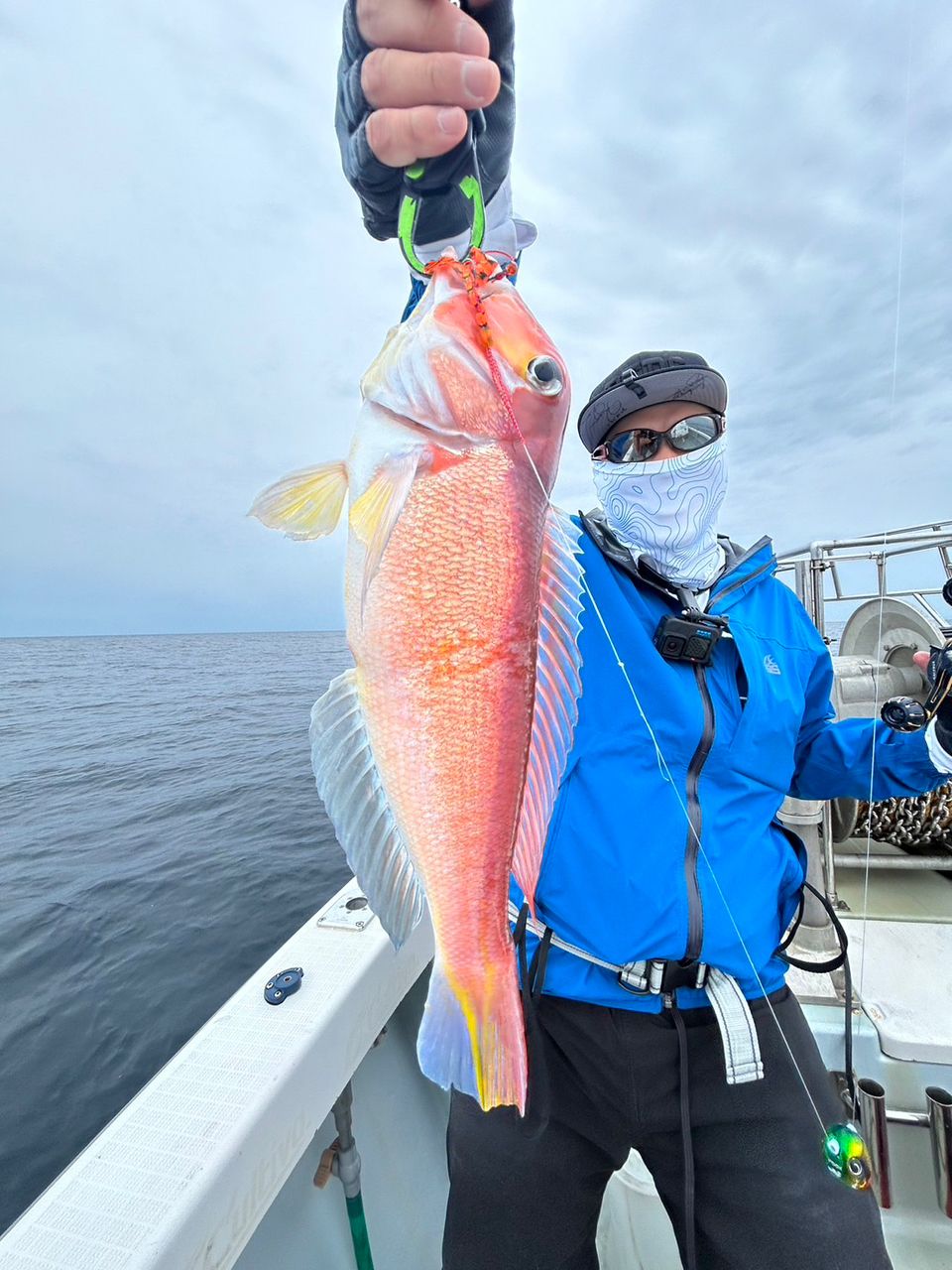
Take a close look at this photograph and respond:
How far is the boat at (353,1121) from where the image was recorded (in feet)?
4.25

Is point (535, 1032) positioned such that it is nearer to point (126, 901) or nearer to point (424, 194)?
point (424, 194)

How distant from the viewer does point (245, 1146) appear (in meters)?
1.42

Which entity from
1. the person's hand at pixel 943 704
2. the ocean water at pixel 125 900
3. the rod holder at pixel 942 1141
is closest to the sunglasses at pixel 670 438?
the person's hand at pixel 943 704

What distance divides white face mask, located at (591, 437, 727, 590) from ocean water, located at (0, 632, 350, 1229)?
4859 mm

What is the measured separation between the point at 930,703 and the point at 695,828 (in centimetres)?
98

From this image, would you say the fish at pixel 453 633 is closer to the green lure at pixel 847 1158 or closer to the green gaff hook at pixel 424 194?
the green gaff hook at pixel 424 194

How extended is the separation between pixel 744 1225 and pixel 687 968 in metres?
0.63

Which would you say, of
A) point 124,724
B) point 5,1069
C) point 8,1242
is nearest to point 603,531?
point 8,1242

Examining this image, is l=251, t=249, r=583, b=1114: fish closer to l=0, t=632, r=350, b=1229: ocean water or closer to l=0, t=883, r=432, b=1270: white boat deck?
l=0, t=883, r=432, b=1270: white boat deck

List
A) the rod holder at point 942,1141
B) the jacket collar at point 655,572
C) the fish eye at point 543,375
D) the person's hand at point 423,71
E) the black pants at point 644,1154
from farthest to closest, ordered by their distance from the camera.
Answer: the rod holder at point 942,1141
the jacket collar at point 655,572
the black pants at point 644,1154
the fish eye at point 543,375
the person's hand at point 423,71

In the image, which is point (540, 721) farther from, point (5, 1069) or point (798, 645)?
point (5, 1069)

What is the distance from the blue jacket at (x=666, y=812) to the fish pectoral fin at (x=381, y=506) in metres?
0.56

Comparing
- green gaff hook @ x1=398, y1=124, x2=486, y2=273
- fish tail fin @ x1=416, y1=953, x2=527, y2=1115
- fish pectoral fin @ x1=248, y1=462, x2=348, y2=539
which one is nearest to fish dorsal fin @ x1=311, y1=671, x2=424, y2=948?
fish tail fin @ x1=416, y1=953, x2=527, y2=1115

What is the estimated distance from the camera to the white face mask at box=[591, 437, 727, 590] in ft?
6.22
